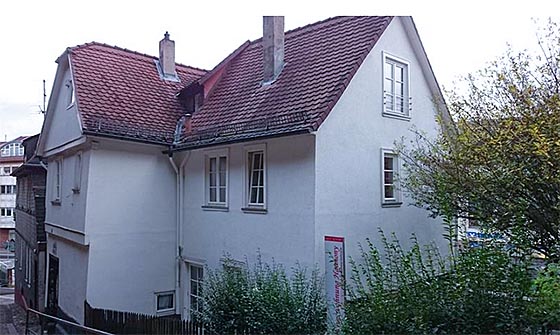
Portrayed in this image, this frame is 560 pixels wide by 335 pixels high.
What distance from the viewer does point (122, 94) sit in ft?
45.3

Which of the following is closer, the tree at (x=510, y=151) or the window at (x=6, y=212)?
the tree at (x=510, y=151)

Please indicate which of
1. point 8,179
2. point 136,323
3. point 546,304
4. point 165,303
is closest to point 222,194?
point 165,303

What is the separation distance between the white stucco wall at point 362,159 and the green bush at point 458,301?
3022mm

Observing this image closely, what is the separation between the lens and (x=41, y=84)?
73.9ft

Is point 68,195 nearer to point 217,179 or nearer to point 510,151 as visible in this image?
point 217,179

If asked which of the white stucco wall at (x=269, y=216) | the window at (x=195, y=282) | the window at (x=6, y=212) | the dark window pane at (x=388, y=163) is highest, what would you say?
the dark window pane at (x=388, y=163)

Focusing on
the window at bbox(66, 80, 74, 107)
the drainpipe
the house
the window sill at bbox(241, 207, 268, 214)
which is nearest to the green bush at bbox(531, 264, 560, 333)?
the house

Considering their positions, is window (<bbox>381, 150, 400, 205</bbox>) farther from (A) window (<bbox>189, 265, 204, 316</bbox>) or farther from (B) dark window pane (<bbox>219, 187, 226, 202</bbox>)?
(A) window (<bbox>189, 265, 204, 316</bbox>)

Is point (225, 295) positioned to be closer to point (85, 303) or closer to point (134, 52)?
point (85, 303)

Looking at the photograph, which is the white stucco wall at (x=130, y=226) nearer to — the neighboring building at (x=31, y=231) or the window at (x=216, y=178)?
the window at (x=216, y=178)

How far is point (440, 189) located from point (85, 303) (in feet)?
30.0

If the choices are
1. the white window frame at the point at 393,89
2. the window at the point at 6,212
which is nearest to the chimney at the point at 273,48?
the white window frame at the point at 393,89

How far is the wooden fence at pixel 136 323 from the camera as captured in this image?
9133 mm

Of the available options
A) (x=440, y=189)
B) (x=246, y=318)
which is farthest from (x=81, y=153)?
(x=440, y=189)
